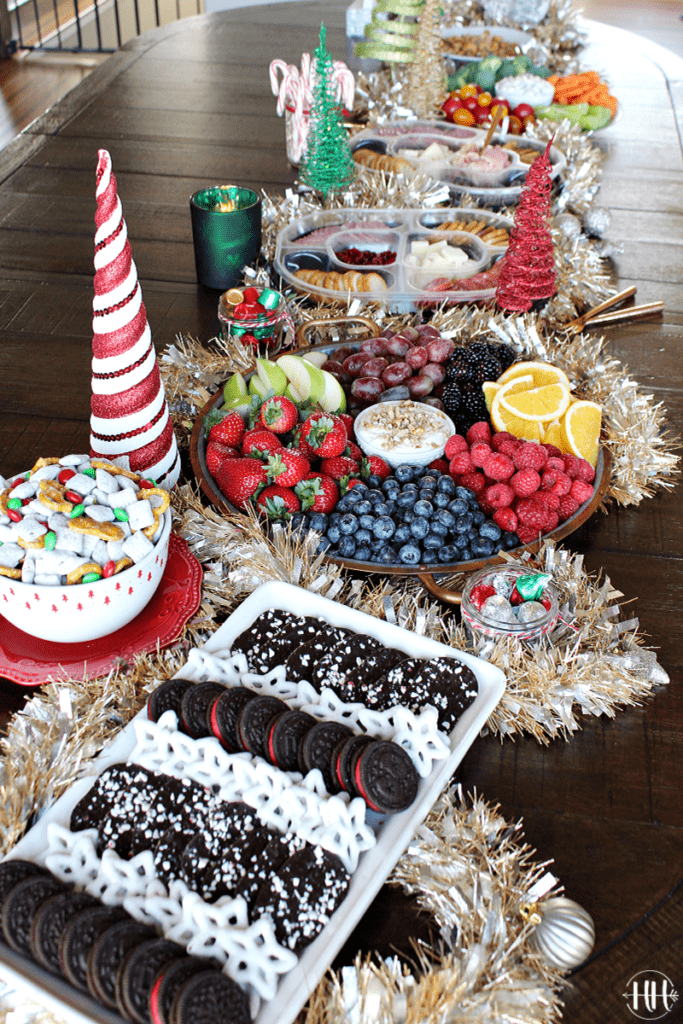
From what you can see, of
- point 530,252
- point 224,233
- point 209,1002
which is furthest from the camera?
point 224,233

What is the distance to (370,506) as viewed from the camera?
1142 mm

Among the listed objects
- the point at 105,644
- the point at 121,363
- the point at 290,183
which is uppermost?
the point at 121,363

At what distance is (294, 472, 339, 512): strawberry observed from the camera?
1169 millimetres

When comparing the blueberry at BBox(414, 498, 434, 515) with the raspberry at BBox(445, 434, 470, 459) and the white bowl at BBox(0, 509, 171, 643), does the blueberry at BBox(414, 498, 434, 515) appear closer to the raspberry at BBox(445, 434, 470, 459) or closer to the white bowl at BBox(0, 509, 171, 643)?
the raspberry at BBox(445, 434, 470, 459)

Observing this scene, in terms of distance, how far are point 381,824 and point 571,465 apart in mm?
655

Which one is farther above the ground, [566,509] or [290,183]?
[290,183]

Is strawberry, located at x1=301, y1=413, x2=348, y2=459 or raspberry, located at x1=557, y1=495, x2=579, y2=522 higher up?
strawberry, located at x1=301, y1=413, x2=348, y2=459

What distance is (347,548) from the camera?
111cm

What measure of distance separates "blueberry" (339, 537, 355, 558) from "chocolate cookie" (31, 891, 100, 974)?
0.55 m

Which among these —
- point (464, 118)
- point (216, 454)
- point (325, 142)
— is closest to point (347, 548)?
point (216, 454)

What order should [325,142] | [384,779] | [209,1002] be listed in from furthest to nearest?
[325,142], [384,779], [209,1002]

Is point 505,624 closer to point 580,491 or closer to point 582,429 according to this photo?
point 580,491

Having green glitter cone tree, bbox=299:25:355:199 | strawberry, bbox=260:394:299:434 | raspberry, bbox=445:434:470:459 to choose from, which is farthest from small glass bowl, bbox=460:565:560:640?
green glitter cone tree, bbox=299:25:355:199

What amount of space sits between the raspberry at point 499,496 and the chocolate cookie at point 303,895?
592mm
